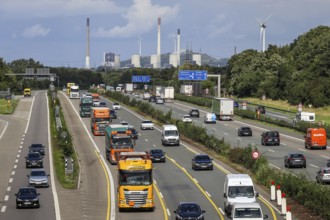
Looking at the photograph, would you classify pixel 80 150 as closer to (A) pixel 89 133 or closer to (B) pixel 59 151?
(B) pixel 59 151

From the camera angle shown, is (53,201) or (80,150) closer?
(53,201)

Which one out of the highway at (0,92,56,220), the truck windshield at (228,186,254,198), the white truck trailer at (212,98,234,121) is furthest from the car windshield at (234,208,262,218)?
the white truck trailer at (212,98,234,121)

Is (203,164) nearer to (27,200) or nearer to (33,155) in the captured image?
(33,155)

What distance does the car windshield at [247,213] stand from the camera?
3575 cm

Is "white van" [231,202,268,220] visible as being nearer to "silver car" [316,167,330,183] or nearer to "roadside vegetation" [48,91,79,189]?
"silver car" [316,167,330,183]

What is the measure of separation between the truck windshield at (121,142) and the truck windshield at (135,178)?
24.1 metres

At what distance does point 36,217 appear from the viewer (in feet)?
142

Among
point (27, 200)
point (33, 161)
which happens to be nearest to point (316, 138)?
point (33, 161)

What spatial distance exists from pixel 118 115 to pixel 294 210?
94.1m

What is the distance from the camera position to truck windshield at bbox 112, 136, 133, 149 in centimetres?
6738

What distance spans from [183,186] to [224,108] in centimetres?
6874

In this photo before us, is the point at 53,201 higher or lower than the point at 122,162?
lower

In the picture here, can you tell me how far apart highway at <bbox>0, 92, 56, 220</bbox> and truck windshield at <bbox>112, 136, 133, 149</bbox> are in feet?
21.4

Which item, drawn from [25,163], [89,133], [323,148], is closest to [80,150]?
[25,163]
